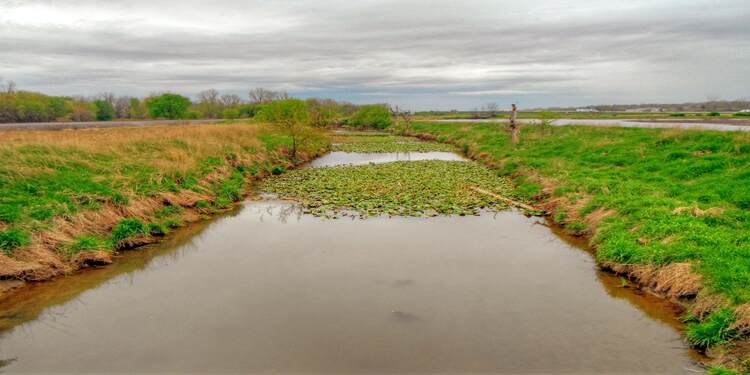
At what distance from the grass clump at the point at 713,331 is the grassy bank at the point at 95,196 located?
1105 centimetres

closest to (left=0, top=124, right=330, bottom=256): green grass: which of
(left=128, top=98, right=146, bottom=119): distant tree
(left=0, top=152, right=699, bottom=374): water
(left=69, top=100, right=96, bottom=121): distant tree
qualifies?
(left=0, top=152, right=699, bottom=374): water

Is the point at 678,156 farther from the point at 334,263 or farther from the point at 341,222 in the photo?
the point at 334,263

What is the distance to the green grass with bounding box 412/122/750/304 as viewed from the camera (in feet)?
24.8

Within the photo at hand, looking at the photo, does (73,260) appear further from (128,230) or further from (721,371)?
(721,371)

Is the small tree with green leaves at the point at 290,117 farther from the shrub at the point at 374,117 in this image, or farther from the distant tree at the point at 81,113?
the distant tree at the point at 81,113

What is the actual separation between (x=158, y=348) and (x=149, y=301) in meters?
1.92

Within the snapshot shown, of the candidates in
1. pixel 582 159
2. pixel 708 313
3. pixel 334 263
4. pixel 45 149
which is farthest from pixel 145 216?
pixel 582 159

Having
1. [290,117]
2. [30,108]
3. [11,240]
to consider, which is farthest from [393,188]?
[30,108]

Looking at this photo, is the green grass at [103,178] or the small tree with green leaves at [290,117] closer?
the green grass at [103,178]

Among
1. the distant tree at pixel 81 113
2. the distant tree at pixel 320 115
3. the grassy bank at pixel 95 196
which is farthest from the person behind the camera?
the distant tree at pixel 81 113

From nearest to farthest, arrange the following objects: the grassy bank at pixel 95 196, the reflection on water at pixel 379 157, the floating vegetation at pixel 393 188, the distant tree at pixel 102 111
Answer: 1. the grassy bank at pixel 95 196
2. the floating vegetation at pixel 393 188
3. the reflection on water at pixel 379 157
4. the distant tree at pixel 102 111

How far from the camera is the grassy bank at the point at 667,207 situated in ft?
20.9

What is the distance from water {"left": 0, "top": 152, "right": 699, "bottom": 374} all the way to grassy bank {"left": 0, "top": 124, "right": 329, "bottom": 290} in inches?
27.3

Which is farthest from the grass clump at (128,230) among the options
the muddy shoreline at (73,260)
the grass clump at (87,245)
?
the grass clump at (87,245)
